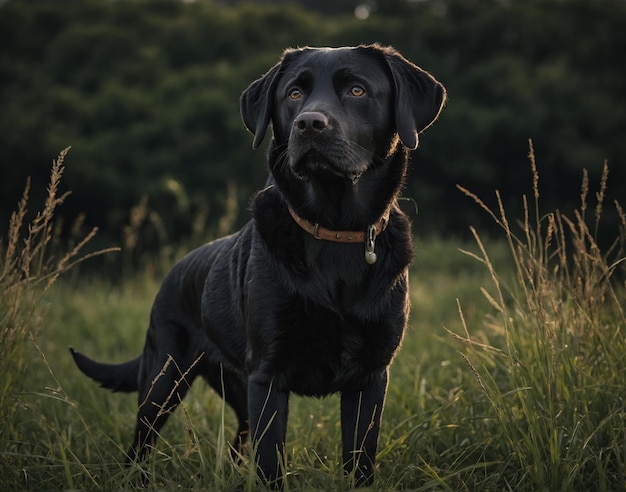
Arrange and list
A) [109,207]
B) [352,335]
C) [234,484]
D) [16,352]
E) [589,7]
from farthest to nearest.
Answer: [589,7], [109,207], [16,352], [352,335], [234,484]

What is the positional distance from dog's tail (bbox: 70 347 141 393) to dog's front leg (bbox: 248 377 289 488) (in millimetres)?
1179

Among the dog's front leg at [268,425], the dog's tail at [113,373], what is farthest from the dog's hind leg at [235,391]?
the dog's front leg at [268,425]

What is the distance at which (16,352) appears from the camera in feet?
11.3

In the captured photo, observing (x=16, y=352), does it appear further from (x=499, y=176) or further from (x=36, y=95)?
(x=36, y=95)

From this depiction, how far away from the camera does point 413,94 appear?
117 inches

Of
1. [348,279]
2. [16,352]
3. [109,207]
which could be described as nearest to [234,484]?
[348,279]

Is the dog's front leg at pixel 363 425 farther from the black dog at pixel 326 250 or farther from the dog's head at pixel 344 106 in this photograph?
the dog's head at pixel 344 106

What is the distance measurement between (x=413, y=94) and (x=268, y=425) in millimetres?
1443

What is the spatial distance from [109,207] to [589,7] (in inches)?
401

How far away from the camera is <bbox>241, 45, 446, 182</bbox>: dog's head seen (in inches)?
104

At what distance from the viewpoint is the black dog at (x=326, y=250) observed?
8.80ft

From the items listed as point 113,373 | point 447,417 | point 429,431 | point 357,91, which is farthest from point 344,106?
point 113,373

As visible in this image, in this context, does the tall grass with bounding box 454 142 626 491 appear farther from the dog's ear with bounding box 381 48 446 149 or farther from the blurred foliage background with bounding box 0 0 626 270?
the blurred foliage background with bounding box 0 0 626 270

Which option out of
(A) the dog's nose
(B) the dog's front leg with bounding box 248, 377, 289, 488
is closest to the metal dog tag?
(A) the dog's nose
